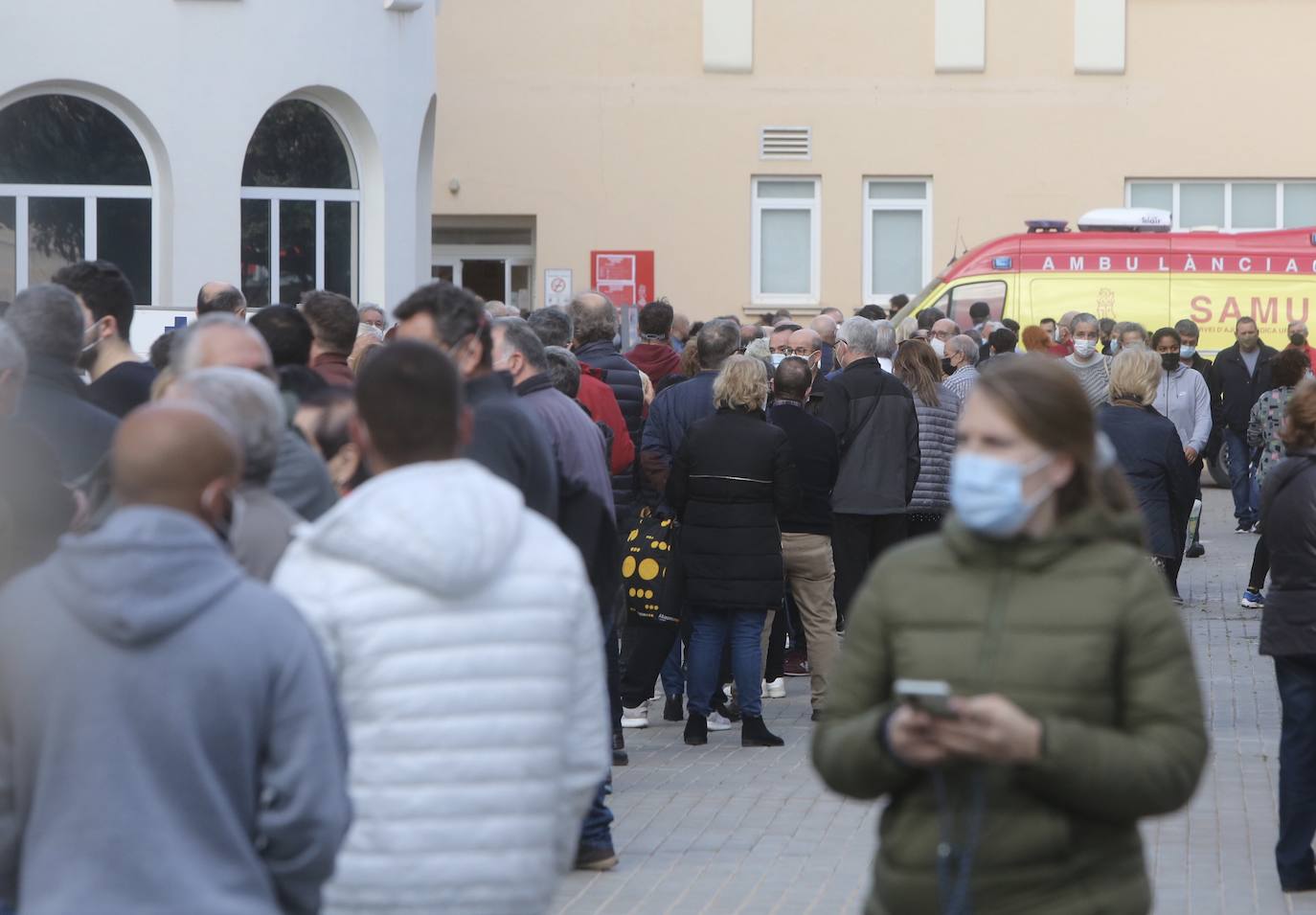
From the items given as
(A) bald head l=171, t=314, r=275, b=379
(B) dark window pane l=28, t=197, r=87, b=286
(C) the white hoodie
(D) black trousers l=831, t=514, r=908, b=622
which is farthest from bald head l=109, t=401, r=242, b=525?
(B) dark window pane l=28, t=197, r=87, b=286

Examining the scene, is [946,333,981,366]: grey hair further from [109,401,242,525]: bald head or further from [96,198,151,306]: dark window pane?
[109,401,242,525]: bald head

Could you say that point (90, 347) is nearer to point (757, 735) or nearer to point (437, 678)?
point (437, 678)

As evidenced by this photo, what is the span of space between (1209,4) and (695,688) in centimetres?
2250

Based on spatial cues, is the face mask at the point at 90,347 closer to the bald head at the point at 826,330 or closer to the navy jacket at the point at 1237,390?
the bald head at the point at 826,330

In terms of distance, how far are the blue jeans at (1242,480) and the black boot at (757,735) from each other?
35.4ft

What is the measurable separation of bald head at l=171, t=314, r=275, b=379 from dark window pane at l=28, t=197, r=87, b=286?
40.8ft

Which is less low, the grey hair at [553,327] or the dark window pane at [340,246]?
the dark window pane at [340,246]

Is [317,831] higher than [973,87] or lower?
lower

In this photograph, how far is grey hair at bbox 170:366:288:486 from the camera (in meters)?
4.13

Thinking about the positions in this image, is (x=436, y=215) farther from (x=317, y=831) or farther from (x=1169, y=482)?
(x=317, y=831)

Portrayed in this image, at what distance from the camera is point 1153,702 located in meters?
3.33

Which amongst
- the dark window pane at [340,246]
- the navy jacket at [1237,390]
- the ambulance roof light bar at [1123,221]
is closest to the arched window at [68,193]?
the dark window pane at [340,246]

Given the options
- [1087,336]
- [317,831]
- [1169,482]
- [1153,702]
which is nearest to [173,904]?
[317,831]

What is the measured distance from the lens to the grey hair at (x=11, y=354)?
5.21 m
